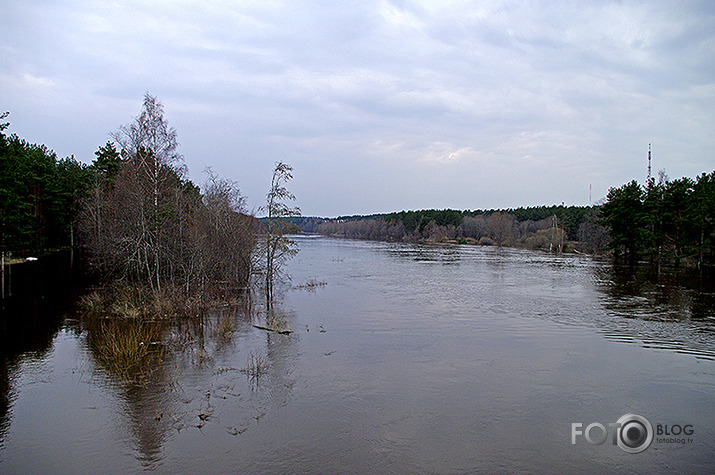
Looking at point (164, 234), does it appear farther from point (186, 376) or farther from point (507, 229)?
point (507, 229)

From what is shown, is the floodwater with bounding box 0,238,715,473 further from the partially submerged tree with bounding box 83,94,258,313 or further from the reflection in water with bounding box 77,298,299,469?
the partially submerged tree with bounding box 83,94,258,313

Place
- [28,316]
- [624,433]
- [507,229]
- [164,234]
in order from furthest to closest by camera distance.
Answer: [507,229]
[164,234]
[28,316]
[624,433]

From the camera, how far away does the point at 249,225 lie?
2628 cm

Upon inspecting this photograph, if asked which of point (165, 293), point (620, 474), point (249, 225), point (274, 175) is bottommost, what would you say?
point (620, 474)

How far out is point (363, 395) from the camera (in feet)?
32.3

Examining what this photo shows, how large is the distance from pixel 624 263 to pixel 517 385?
42542 mm

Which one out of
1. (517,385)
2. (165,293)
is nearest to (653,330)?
(517,385)

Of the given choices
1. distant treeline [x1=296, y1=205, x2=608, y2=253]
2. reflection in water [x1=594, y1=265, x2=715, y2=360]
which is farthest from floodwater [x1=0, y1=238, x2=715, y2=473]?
distant treeline [x1=296, y1=205, x2=608, y2=253]

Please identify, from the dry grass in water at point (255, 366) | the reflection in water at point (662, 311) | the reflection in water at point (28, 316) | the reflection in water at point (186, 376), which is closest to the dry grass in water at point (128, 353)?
the reflection in water at point (186, 376)

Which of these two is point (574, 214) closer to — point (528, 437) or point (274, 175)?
point (274, 175)

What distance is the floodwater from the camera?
722cm

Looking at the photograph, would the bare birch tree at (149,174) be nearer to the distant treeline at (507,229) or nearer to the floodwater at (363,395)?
the floodwater at (363,395)

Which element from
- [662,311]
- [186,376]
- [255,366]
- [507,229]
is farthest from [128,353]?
[507,229]

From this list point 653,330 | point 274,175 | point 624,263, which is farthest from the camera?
point 624,263
